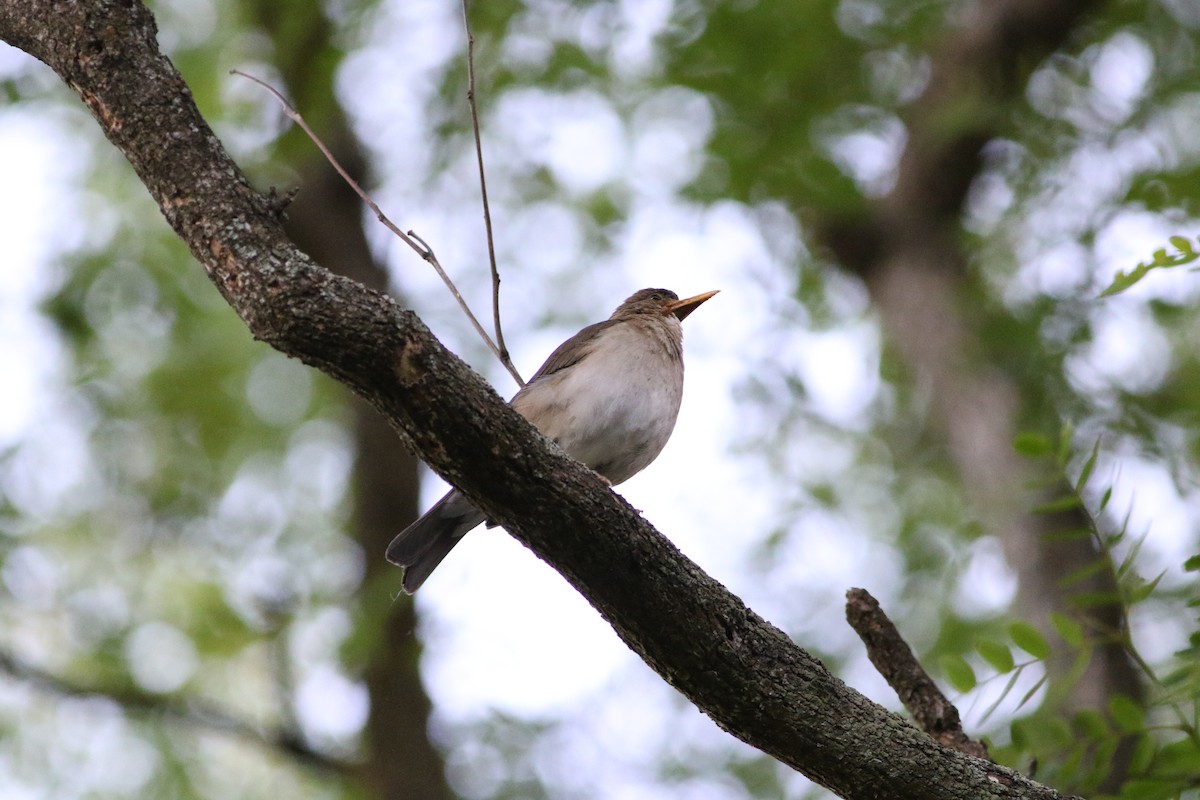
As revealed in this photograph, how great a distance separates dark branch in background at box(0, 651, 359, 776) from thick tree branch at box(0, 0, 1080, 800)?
5170 mm

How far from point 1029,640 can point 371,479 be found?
5.57 m

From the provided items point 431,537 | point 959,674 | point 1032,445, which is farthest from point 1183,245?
point 431,537

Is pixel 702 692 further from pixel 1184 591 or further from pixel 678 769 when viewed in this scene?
pixel 678 769

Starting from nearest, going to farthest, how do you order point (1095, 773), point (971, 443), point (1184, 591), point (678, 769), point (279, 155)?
point (1095, 773) < point (1184, 591) < point (971, 443) < point (279, 155) < point (678, 769)

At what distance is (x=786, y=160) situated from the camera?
7480 mm

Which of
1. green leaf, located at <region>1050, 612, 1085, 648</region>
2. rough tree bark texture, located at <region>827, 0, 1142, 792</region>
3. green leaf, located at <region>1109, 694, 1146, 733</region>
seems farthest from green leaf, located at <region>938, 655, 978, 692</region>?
rough tree bark texture, located at <region>827, 0, 1142, 792</region>

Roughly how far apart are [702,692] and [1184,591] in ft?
11.7

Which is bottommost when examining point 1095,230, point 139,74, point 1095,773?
point 139,74

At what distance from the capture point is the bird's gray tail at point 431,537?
188 inches

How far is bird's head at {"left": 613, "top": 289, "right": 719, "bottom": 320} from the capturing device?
22.4 feet

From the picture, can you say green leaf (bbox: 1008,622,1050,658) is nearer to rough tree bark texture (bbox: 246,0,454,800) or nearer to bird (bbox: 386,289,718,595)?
bird (bbox: 386,289,718,595)

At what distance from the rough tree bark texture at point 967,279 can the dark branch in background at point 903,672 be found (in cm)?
267

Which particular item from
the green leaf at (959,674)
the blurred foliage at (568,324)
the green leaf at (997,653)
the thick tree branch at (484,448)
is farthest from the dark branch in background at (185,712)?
the thick tree branch at (484,448)

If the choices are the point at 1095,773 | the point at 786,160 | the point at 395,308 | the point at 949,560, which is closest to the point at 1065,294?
the point at 786,160
